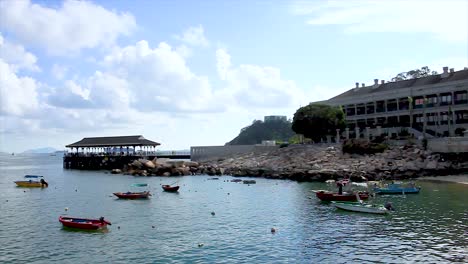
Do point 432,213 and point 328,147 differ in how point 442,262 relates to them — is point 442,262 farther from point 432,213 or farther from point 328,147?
point 328,147

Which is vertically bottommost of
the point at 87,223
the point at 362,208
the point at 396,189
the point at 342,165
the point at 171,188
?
the point at 362,208

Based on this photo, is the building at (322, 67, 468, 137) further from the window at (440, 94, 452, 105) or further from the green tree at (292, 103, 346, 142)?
the green tree at (292, 103, 346, 142)

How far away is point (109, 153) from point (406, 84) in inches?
3276

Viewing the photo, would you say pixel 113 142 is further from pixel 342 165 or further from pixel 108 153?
pixel 342 165

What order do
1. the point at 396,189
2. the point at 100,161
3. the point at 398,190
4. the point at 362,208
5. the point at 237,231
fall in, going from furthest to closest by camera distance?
the point at 100,161, the point at 396,189, the point at 398,190, the point at 362,208, the point at 237,231

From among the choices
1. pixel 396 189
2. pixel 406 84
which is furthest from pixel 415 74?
pixel 396 189

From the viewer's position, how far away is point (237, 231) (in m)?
38.4

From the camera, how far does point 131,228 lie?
40406 millimetres

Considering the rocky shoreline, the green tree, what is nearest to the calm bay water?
the rocky shoreline

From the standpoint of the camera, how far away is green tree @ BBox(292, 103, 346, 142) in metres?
A: 102

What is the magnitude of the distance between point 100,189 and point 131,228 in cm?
3491

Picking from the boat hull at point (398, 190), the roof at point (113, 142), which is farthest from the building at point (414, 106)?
the roof at point (113, 142)

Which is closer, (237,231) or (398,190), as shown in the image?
(237,231)

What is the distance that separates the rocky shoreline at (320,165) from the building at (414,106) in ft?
35.7
